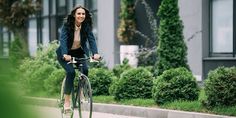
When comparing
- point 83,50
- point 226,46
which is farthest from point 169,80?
point 226,46

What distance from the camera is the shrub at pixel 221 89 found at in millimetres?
9719

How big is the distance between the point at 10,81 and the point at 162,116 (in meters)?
9.54

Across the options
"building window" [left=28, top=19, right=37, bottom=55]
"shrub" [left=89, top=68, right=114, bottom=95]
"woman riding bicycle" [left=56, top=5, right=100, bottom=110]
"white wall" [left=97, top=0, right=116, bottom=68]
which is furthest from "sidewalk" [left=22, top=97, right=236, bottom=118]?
"building window" [left=28, top=19, right=37, bottom=55]

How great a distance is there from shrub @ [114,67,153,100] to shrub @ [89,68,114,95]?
124cm

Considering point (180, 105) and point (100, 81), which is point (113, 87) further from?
point (180, 105)

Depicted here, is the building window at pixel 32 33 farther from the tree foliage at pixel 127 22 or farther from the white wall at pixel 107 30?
the tree foliage at pixel 127 22

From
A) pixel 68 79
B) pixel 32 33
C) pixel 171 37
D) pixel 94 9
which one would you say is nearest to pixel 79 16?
pixel 68 79

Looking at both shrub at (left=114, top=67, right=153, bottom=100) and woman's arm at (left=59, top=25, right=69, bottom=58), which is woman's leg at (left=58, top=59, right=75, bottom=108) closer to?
woman's arm at (left=59, top=25, right=69, bottom=58)

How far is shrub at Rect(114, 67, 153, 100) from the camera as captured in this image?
1214cm

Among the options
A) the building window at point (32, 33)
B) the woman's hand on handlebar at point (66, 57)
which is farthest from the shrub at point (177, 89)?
the building window at point (32, 33)

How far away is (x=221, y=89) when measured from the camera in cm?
978

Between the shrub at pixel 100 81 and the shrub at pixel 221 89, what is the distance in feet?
12.8

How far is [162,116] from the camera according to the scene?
34.0 feet

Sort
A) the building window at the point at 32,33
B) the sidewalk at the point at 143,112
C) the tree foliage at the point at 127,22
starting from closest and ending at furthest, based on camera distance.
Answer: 1. the sidewalk at the point at 143,112
2. the tree foliage at the point at 127,22
3. the building window at the point at 32,33
